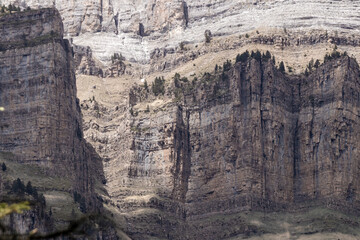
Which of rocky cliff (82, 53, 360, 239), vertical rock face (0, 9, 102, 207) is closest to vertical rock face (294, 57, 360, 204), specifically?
rocky cliff (82, 53, 360, 239)

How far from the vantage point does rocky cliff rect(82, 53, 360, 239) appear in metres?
176

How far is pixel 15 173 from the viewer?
15350 centimetres

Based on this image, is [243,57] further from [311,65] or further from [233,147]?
[233,147]

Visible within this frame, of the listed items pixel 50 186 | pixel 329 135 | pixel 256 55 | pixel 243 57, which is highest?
pixel 256 55

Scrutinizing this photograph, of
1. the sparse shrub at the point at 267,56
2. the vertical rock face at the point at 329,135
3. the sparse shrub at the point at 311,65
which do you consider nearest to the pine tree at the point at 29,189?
the vertical rock face at the point at 329,135

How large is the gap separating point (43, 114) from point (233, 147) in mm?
35422

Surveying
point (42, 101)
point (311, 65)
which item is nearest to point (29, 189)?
point (42, 101)

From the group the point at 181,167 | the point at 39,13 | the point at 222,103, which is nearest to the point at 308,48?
the point at 222,103

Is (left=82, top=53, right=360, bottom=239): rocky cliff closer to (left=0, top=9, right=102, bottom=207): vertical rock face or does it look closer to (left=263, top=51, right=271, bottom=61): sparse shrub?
(left=263, top=51, right=271, bottom=61): sparse shrub

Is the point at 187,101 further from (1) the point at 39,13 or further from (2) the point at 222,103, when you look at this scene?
(1) the point at 39,13

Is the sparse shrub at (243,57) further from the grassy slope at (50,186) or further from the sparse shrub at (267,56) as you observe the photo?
the grassy slope at (50,186)

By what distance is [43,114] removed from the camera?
557ft

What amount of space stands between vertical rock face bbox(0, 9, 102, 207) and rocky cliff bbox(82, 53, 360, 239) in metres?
9.38

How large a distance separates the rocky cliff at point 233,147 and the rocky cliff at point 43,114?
863cm
